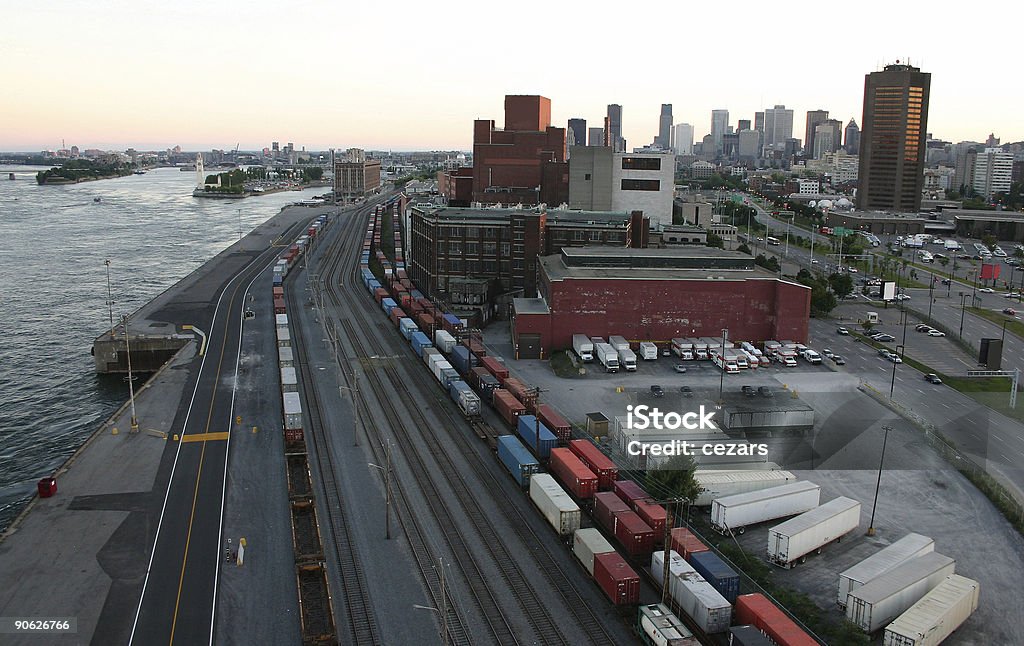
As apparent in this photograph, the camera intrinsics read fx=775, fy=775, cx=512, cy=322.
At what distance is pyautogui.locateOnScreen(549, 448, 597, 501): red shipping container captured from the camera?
32312 mm

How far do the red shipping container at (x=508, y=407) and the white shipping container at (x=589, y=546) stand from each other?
1272 centimetres

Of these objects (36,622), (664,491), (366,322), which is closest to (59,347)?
(366,322)

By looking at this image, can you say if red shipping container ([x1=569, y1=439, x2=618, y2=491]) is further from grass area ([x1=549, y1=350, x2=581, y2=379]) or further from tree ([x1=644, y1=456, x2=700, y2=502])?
grass area ([x1=549, y1=350, x2=581, y2=379])

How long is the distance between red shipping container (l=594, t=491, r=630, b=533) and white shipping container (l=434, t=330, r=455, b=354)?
24315mm

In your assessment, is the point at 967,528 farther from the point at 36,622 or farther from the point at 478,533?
the point at 36,622

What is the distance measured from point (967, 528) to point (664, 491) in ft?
40.9

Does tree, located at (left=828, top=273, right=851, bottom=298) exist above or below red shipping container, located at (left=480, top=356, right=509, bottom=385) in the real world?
above

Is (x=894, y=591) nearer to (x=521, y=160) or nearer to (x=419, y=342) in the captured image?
(x=419, y=342)

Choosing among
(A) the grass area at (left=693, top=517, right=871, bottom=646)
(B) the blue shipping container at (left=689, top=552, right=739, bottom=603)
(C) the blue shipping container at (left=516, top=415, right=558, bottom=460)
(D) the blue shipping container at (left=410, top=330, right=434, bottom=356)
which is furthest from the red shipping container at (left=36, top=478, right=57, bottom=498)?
(A) the grass area at (left=693, top=517, right=871, bottom=646)

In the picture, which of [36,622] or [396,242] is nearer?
[36,622]

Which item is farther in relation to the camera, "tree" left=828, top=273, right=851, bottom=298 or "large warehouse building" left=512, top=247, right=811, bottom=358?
"tree" left=828, top=273, right=851, bottom=298

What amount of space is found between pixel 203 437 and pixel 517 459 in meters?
16.9

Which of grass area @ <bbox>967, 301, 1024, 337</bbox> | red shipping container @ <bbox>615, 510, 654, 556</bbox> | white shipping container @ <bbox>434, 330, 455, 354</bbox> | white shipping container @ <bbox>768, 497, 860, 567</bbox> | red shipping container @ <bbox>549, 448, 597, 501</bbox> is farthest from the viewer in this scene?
grass area @ <bbox>967, 301, 1024, 337</bbox>

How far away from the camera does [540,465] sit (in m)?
35.8
